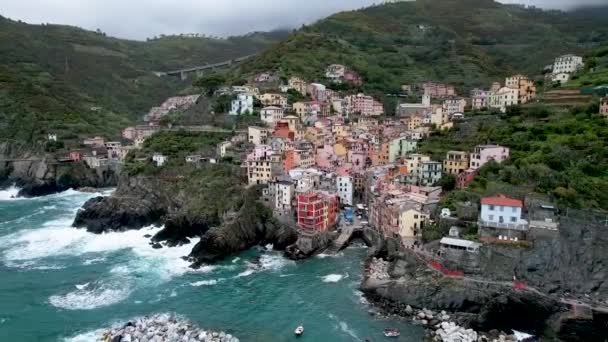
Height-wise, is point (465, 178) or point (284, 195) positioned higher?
point (465, 178)

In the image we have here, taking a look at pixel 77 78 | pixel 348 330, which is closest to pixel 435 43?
pixel 77 78

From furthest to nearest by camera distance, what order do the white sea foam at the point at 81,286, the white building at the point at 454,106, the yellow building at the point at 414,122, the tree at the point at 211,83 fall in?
the tree at the point at 211,83
the white building at the point at 454,106
the yellow building at the point at 414,122
the white sea foam at the point at 81,286

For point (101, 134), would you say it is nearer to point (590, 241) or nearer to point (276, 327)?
point (276, 327)

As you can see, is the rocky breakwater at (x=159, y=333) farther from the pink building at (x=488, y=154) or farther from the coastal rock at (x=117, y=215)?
the pink building at (x=488, y=154)

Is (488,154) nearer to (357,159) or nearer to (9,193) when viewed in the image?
(357,159)

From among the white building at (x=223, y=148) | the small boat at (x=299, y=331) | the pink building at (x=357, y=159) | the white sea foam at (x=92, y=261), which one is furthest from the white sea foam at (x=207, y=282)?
the pink building at (x=357, y=159)

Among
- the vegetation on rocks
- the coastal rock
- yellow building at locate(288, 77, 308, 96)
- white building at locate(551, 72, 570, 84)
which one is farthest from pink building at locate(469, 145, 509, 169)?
yellow building at locate(288, 77, 308, 96)

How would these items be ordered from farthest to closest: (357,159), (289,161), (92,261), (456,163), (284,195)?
(357,159), (289,161), (456,163), (284,195), (92,261)

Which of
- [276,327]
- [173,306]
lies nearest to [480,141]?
[276,327]
